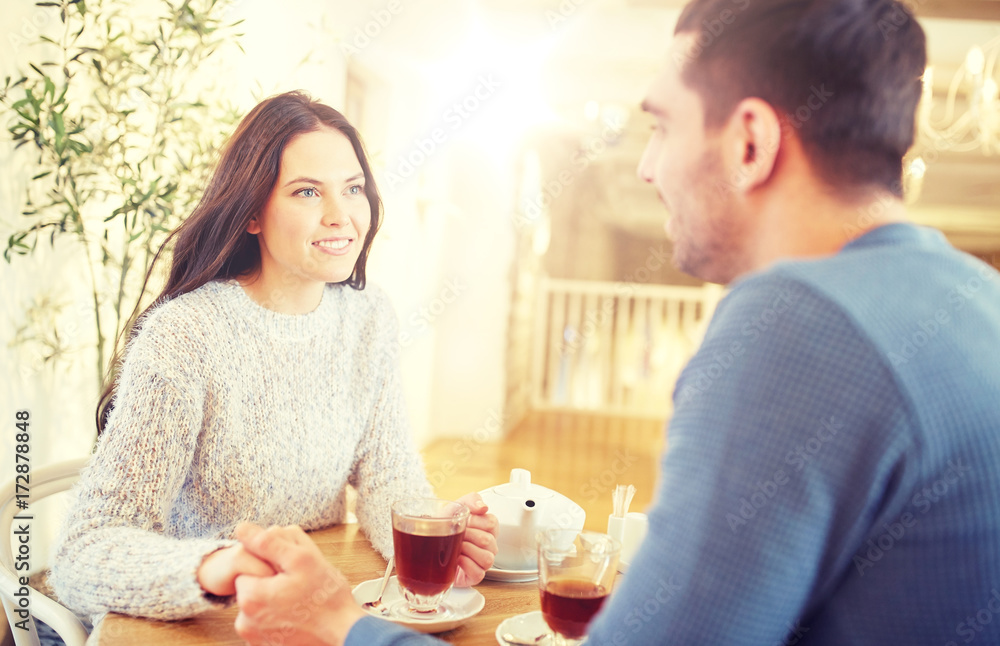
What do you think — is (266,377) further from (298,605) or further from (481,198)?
(481,198)

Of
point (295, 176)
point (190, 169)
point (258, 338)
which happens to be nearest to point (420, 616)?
point (258, 338)

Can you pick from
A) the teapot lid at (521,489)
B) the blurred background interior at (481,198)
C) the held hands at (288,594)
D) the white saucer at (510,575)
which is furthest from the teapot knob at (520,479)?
the blurred background interior at (481,198)

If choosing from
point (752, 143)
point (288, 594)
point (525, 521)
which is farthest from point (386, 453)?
point (752, 143)

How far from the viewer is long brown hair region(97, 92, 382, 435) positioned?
1.27 meters

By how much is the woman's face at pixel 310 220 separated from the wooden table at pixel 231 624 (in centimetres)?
48

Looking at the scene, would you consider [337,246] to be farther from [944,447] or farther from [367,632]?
[944,447]

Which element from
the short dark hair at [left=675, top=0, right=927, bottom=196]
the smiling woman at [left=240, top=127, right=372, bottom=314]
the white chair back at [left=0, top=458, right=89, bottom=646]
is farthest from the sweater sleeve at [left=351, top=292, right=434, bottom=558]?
the short dark hair at [left=675, top=0, right=927, bottom=196]

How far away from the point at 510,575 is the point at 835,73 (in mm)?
710

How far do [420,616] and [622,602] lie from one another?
0.37 metres

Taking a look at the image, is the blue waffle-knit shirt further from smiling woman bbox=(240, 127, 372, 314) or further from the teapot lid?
smiling woman bbox=(240, 127, 372, 314)

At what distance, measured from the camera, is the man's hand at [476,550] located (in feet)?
3.26

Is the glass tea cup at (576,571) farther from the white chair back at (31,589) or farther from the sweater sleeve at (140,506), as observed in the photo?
the white chair back at (31,589)

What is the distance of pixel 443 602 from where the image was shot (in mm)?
933

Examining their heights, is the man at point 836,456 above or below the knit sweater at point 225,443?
above
